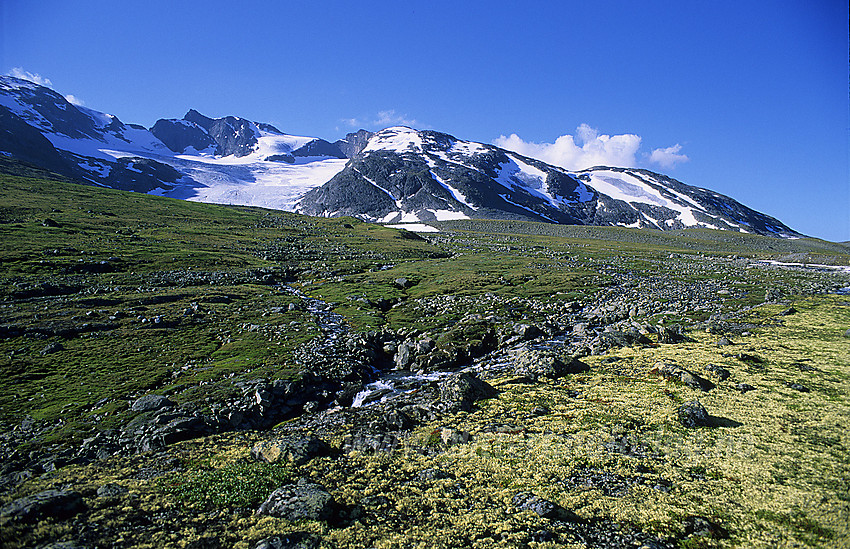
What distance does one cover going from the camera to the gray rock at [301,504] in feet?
51.1

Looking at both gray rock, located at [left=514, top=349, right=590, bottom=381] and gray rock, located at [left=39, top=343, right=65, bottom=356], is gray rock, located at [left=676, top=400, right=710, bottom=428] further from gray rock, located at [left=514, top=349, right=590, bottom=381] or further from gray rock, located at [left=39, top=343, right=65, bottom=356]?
gray rock, located at [left=39, top=343, right=65, bottom=356]

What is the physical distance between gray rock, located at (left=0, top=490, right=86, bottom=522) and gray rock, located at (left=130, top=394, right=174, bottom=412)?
10.3 metres

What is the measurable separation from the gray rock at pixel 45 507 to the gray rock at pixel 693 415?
29.7m

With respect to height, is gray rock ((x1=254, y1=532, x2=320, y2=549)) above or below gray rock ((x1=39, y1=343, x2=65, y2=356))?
above

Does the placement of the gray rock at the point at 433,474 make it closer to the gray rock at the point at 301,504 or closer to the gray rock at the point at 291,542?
the gray rock at the point at 301,504

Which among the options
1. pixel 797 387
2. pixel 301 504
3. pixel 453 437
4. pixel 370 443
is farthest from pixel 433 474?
pixel 797 387

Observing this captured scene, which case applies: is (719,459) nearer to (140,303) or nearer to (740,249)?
(140,303)

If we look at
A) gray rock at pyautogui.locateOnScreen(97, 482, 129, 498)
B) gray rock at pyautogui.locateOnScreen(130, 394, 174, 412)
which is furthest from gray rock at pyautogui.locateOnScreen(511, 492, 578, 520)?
gray rock at pyautogui.locateOnScreen(130, 394, 174, 412)

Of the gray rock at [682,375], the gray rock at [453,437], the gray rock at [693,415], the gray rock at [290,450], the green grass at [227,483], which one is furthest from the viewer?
the gray rock at [682,375]

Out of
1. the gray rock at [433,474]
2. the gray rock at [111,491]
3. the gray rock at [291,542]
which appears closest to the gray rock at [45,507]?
the gray rock at [111,491]

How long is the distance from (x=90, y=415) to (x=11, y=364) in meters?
11.0

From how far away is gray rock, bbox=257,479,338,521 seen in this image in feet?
51.1

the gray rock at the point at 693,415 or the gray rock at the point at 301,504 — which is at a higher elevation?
the gray rock at the point at 693,415

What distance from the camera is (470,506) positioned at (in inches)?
653
